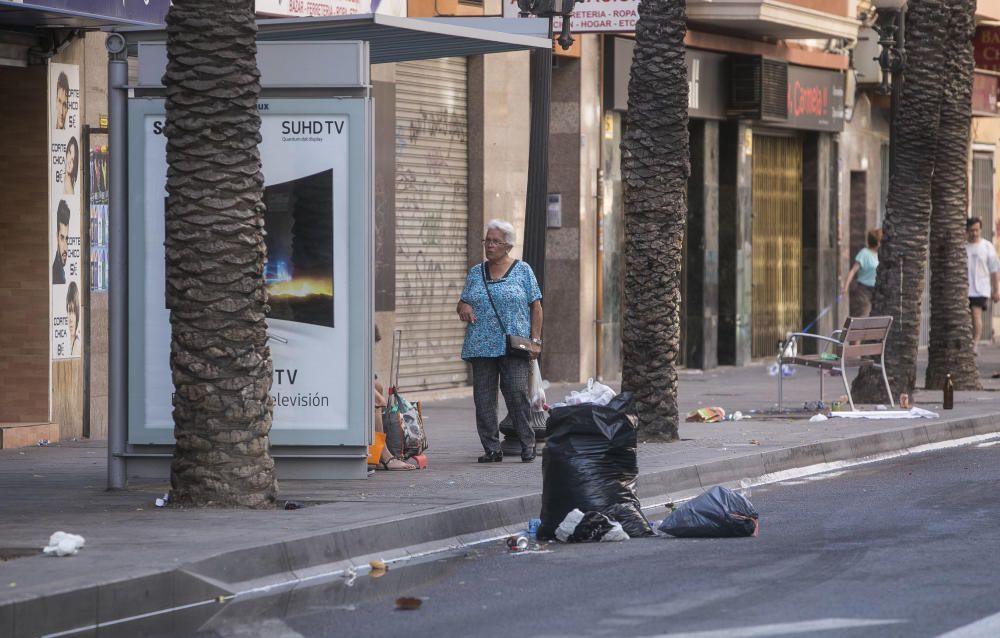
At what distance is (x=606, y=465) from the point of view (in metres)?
10.1

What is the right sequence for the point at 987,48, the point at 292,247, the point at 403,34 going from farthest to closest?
the point at 987,48 < the point at 292,247 < the point at 403,34

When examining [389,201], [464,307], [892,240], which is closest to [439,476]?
[464,307]

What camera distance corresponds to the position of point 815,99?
27422mm

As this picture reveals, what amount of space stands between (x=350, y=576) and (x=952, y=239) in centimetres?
1246

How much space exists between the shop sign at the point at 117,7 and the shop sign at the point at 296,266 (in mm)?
2261

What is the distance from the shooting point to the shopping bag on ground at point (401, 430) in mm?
12617

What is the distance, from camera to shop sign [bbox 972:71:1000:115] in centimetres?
3256

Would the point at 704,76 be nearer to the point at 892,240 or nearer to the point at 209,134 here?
the point at 892,240

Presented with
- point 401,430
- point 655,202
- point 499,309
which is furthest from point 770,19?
point 401,430

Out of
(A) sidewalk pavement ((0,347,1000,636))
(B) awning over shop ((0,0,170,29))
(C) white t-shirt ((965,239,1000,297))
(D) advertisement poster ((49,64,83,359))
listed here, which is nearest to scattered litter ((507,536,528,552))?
(A) sidewalk pavement ((0,347,1000,636))

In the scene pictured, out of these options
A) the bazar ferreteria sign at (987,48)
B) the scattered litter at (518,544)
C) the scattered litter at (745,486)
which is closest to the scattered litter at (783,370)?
the scattered litter at (745,486)

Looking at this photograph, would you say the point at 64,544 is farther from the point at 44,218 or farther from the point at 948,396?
the point at 948,396

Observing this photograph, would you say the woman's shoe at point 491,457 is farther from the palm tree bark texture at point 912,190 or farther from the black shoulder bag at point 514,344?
the palm tree bark texture at point 912,190

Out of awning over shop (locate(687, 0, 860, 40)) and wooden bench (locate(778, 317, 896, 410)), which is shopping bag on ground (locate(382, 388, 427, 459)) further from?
awning over shop (locate(687, 0, 860, 40))
